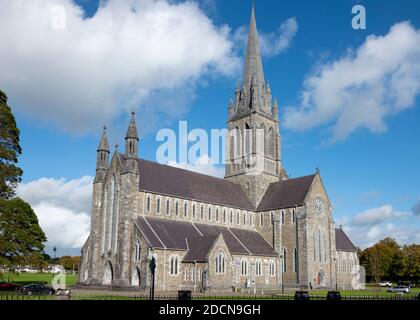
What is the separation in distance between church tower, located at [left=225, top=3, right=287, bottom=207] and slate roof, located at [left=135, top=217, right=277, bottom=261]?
32.6 ft

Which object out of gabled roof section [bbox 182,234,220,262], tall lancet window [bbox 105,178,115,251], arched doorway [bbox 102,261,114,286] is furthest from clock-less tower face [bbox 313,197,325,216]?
arched doorway [bbox 102,261,114,286]

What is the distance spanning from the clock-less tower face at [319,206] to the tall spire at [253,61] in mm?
22377

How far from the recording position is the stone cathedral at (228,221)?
159 feet

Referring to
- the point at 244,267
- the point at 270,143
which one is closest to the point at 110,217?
the point at 244,267

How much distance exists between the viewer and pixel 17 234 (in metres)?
34.8

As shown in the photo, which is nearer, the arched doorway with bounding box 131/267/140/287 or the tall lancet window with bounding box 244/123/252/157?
the arched doorway with bounding box 131/267/140/287

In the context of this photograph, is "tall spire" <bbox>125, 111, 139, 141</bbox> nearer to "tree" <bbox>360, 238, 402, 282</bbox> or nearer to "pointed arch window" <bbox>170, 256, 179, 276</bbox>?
"pointed arch window" <bbox>170, 256, 179, 276</bbox>

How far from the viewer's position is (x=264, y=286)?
190 feet

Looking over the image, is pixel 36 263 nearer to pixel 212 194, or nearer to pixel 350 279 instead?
pixel 212 194

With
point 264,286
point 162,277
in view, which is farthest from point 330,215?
point 162,277

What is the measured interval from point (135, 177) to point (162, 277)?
39.1 ft

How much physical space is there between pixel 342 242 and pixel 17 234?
176ft

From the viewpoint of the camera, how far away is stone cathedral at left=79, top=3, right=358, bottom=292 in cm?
4844
